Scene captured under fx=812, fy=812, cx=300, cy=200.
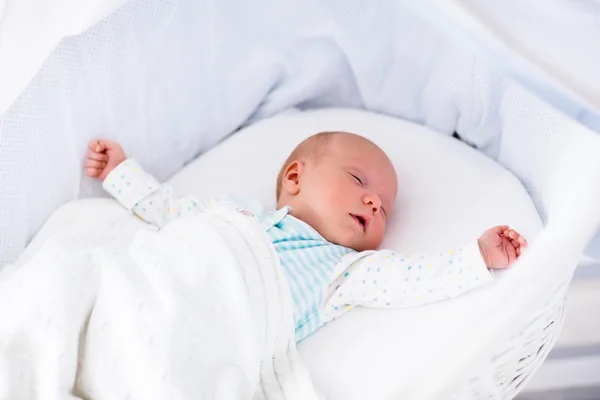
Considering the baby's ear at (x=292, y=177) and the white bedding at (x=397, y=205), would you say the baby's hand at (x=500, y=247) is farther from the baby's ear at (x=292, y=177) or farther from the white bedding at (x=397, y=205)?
the baby's ear at (x=292, y=177)

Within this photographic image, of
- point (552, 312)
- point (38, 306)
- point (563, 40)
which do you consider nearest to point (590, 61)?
point (563, 40)

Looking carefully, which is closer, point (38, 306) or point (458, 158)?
point (38, 306)

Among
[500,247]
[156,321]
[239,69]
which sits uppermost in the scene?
[239,69]

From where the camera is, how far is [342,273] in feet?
3.73

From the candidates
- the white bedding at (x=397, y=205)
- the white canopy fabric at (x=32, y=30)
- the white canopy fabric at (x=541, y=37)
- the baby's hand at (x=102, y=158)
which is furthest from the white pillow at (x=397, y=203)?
the white canopy fabric at (x=32, y=30)

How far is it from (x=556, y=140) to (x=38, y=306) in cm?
69

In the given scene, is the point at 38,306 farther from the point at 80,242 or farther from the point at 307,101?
the point at 307,101

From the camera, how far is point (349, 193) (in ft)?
3.88

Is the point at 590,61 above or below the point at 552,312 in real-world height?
above

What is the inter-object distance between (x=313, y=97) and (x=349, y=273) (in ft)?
1.49

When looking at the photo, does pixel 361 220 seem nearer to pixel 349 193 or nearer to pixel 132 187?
pixel 349 193

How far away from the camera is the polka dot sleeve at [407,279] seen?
1.08m

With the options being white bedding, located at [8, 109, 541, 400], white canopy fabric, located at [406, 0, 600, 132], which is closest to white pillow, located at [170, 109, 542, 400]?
white bedding, located at [8, 109, 541, 400]

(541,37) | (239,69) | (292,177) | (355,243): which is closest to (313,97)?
(239,69)
